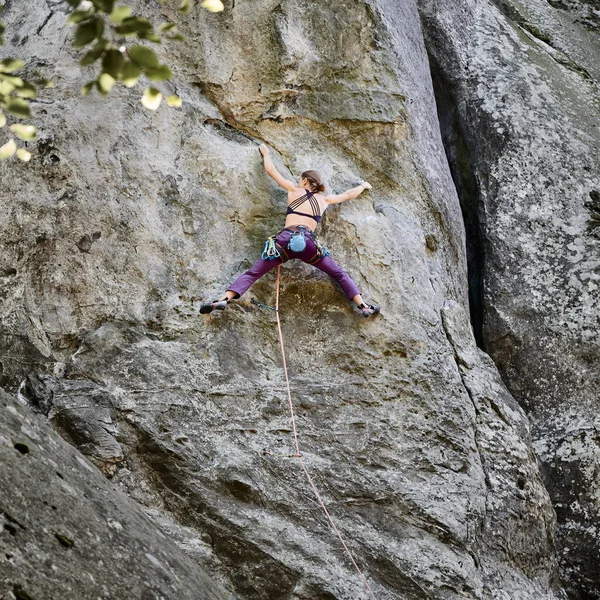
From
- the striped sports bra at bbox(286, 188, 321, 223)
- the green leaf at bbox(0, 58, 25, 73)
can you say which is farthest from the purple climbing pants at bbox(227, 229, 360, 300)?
the green leaf at bbox(0, 58, 25, 73)

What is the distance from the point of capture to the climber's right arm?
8.13 m

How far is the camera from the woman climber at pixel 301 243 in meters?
7.56

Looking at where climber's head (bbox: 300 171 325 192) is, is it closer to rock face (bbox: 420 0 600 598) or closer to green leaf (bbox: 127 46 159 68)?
rock face (bbox: 420 0 600 598)

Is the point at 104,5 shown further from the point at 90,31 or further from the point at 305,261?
the point at 305,261

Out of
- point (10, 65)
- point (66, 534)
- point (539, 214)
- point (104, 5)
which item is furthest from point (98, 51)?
point (539, 214)

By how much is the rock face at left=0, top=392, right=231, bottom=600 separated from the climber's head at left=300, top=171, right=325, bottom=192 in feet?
12.5

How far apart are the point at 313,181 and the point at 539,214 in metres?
3.24

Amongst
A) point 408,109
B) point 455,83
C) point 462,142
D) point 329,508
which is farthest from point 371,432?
point 455,83

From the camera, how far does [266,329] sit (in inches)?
306

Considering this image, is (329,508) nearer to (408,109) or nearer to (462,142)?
(408,109)

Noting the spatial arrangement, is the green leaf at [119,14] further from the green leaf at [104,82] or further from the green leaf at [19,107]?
the green leaf at [19,107]

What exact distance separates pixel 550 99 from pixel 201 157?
506 cm

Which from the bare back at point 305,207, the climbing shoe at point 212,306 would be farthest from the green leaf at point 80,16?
the bare back at point 305,207

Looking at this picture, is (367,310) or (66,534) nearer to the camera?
(66,534)
